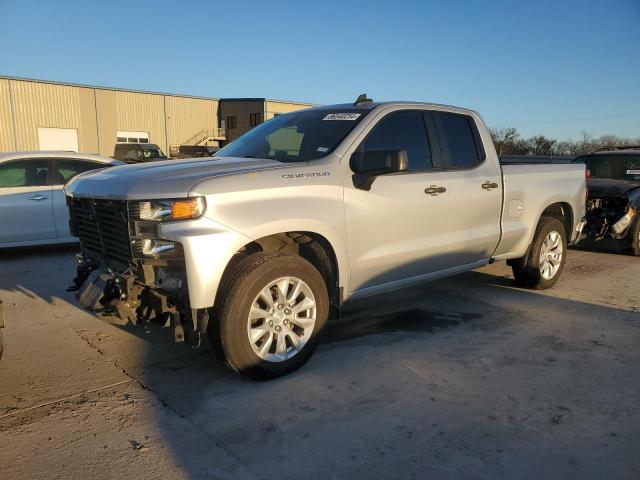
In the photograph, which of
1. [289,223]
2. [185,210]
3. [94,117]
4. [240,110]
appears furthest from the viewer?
[240,110]

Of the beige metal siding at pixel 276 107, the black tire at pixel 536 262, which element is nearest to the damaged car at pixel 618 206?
the black tire at pixel 536 262


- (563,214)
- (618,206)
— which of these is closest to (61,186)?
(563,214)

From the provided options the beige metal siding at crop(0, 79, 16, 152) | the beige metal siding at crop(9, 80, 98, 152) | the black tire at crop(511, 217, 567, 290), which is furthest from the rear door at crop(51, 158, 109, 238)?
the beige metal siding at crop(9, 80, 98, 152)

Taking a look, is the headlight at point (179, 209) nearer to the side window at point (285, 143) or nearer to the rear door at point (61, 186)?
the side window at point (285, 143)

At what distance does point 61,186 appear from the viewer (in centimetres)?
794

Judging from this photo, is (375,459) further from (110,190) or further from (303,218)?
(110,190)

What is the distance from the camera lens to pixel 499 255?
18.3ft

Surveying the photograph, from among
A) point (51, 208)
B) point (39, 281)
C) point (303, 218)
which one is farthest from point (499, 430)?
point (51, 208)

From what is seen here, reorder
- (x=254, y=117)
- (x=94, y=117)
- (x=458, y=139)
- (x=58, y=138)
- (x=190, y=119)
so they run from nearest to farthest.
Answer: (x=458, y=139) → (x=58, y=138) → (x=94, y=117) → (x=190, y=119) → (x=254, y=117)

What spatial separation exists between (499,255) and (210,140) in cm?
4182

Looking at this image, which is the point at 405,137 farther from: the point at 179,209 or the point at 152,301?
the point at 152,301

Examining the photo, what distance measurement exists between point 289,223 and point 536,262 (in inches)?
140

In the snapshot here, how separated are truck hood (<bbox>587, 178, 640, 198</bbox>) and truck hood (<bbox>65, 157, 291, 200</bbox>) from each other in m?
6.79

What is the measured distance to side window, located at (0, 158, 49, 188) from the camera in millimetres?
7617
